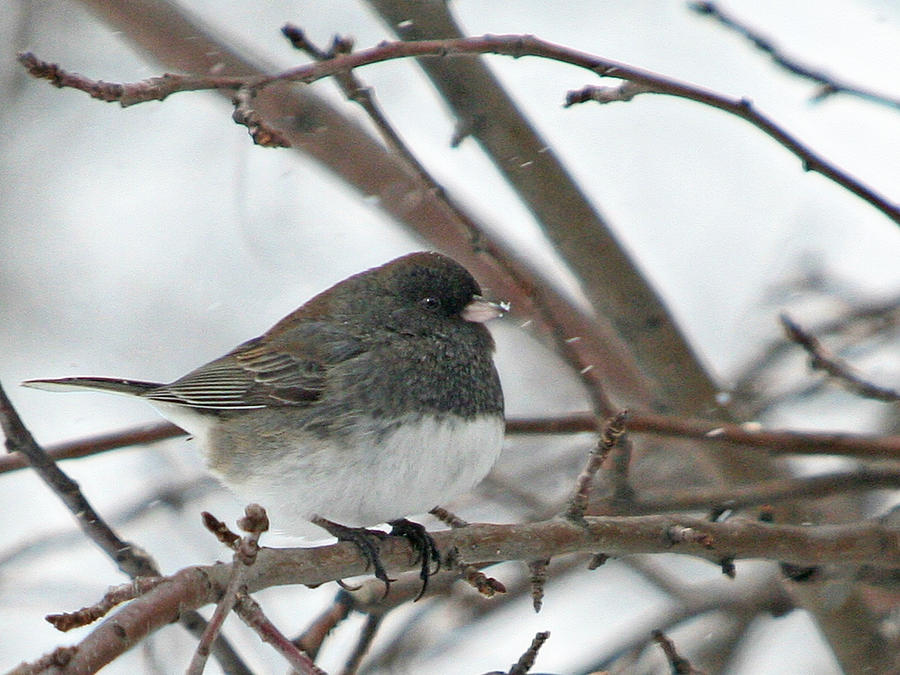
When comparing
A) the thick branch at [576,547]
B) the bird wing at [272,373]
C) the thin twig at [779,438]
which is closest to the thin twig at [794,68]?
the thin twig at [779,438]

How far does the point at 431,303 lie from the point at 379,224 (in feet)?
13.1

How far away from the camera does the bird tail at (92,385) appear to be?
9.14 feet

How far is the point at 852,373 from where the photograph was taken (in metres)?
2.45

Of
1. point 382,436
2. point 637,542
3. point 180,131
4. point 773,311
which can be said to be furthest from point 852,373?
point 180,131

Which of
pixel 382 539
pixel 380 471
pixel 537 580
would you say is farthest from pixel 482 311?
pixel 537 580

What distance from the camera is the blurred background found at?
15.5 feet

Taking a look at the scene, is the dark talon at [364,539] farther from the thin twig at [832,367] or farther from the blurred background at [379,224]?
the blurred background at [379,224]

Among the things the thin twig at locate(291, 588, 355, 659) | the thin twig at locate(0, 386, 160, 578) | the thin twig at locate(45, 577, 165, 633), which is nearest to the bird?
the thin twig at locate(291, 588, 355, 659)

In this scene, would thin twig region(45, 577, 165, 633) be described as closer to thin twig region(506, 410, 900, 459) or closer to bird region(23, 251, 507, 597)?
bird region(23, 251, 507, 597)

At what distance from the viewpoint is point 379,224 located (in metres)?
6.72

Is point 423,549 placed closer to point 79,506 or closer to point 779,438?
point 79,506

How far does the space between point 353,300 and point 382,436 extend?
2.03ft

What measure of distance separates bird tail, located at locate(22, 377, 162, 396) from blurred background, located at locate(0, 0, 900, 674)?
47.3 inches

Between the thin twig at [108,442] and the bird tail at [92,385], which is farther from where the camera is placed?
the bird tail at [92,385]
